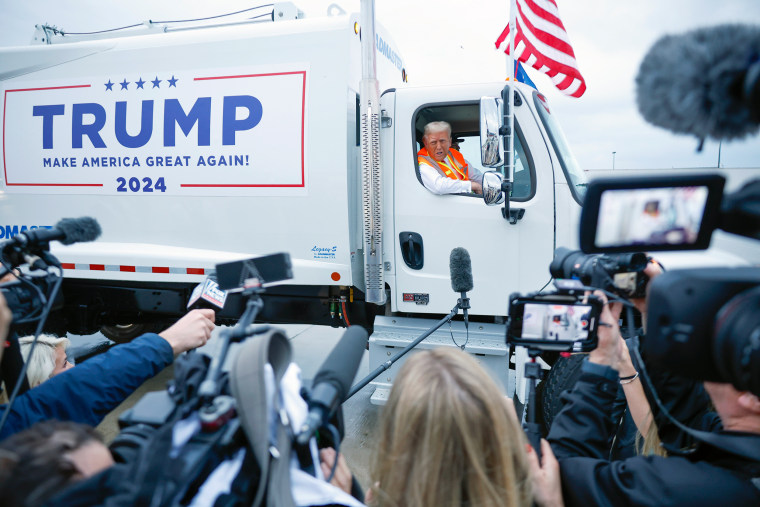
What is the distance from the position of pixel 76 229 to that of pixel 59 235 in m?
0.05

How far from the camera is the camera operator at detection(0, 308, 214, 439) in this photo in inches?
55.1

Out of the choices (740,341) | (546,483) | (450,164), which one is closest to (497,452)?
(546,483)

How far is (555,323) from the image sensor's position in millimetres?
1334

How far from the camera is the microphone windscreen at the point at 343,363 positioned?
95 centimetres

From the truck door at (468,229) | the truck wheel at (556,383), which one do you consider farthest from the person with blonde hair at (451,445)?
the truck door at (468,229)

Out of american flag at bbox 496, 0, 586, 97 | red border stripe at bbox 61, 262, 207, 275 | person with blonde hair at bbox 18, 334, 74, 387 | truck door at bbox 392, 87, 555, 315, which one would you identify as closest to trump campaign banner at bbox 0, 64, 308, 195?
red border stripe at bbox 61, 262, 207, 275

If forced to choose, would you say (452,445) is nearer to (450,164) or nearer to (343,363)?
(343,363)

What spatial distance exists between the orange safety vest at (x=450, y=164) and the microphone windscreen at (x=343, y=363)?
7.79 feet

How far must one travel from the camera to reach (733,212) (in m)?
0.83

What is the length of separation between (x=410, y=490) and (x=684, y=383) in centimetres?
110

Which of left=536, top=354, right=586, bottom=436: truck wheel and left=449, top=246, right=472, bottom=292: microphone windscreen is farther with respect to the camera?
Answer: left=536, top=354, right=586, bottom=436: truck wheel

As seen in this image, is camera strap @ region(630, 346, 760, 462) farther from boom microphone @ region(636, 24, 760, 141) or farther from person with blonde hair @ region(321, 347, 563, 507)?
boom microphone @ region(636, 24, 760, 141)

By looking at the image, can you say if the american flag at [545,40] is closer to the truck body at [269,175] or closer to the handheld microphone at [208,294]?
the truck body at [269,175]

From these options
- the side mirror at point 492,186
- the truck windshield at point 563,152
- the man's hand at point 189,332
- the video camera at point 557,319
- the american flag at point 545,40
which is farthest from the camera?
the american flag at point 545,40
